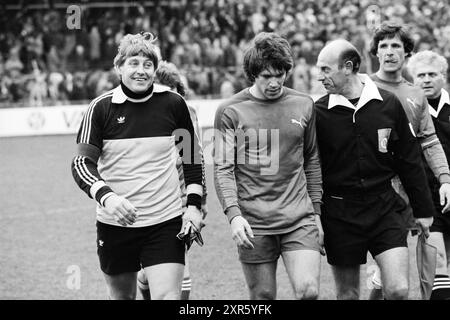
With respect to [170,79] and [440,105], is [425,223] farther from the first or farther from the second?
[170,79]

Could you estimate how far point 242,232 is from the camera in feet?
17.0

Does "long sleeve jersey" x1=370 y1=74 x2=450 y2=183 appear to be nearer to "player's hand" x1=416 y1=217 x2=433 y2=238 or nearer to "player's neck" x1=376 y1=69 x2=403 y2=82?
"player's neck" x1=376 y1=69 x2=403 y2=82

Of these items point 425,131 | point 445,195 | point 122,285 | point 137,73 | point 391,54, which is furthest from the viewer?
point 391,54

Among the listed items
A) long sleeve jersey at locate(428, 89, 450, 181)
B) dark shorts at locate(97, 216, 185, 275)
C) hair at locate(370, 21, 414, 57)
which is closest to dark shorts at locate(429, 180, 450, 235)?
long sleeve jersey at locate(428, 89, 450, 181)

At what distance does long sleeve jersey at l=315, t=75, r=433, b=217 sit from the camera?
18.6 feet

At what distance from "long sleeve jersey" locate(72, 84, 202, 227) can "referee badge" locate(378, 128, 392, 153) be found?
134 centimetres

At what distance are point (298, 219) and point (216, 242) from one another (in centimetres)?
513

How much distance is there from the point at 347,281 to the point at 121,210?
1.72m

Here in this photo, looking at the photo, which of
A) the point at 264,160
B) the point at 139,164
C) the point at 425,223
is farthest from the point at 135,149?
the point at 425,223

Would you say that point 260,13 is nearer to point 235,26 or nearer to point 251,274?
point 235,26

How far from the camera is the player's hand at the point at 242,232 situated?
517cm

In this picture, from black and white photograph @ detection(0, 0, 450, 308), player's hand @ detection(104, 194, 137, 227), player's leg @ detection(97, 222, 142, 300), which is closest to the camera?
player's hand @ detection(104, 194, 137, 227)

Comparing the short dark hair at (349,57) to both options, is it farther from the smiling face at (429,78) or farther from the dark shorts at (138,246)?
the dark shorts at (138,246)

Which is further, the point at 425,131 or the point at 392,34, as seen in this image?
the point at 392,34
